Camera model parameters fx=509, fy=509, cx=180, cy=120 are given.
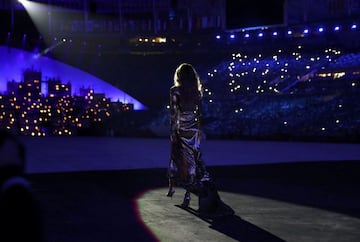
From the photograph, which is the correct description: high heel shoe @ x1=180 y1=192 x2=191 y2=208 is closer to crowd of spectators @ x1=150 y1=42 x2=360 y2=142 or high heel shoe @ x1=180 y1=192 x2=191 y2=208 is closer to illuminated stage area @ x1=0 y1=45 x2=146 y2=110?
crowd of spectators @ x1=150 y1=42 x2=360 y2=142

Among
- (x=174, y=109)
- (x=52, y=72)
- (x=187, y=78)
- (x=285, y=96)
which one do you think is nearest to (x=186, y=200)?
(x=174, y=109)

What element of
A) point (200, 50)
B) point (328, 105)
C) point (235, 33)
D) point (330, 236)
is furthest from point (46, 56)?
point (330, 236)

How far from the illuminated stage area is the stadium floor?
14762 mm

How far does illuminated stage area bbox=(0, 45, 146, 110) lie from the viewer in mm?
27594

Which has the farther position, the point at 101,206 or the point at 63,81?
the point at 63,81

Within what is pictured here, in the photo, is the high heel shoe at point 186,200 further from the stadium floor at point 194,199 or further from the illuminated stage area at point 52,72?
the illuminated stage area at point 52,72

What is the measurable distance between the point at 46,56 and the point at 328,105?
1603 centimetres

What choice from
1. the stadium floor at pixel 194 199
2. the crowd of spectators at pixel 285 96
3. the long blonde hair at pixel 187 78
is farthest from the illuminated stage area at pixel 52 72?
the long blonde hair at pixel 187 78

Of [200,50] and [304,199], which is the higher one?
[200,50]

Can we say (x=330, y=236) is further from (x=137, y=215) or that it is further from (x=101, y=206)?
(x=101, y=206)

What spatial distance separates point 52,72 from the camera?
2858 centimetres

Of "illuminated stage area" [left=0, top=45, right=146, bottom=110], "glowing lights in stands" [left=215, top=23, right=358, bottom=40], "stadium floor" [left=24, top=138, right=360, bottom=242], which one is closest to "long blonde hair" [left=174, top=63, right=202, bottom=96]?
"stadium floor" [left=24, top=138, right=360, bottom=242]

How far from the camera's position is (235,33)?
99.5 feet

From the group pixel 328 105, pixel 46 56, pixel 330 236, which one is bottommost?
pixel 330 236
